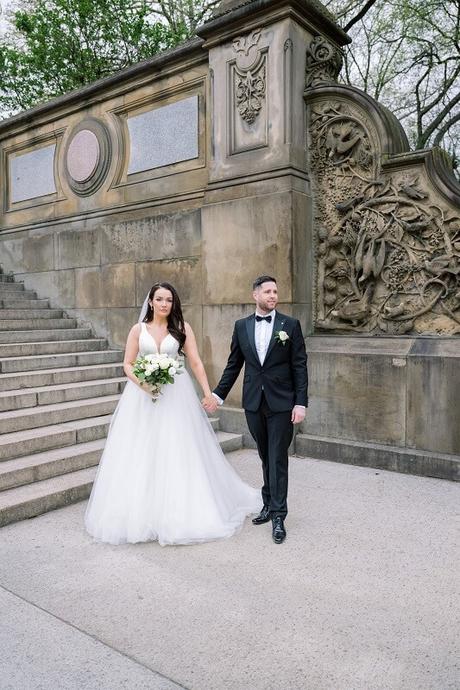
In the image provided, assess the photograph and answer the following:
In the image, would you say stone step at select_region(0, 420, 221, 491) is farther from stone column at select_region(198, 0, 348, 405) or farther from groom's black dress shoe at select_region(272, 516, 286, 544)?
groom's black dress shoe at select_region(272, 516, 286, 544)

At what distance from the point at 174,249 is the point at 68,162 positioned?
3.19 metres

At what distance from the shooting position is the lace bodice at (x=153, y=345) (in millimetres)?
4328

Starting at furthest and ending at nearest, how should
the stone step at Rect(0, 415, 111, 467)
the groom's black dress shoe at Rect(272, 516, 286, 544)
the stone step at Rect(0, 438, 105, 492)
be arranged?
the stone step at Rect(0, 415, 111, 467) < the stone step at Rect(0, 438, 105, 492) < the groom's black dress shoe at Rect(272, 516, 286, 544)

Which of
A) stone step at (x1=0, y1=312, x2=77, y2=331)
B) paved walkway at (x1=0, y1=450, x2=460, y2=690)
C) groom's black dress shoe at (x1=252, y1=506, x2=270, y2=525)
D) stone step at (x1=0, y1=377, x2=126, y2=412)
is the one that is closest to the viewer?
paved walkway at (x1=0, y1=450, x2=460, y2=690)

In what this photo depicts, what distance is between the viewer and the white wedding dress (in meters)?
3.98

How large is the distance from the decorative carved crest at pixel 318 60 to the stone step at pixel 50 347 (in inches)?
190

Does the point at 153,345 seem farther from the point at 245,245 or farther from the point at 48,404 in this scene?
the point at 245,245

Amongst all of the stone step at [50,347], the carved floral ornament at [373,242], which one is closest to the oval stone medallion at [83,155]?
the stone step at [50,347]

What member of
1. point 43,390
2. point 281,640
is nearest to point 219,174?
point 43,390

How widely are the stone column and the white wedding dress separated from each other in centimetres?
248

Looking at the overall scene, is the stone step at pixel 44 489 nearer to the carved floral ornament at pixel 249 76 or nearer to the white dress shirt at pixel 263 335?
the white dress shirt at pixel 263 335

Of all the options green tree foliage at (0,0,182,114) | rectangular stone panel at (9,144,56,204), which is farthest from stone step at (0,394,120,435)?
green tree foliage at (0,0,182,114)

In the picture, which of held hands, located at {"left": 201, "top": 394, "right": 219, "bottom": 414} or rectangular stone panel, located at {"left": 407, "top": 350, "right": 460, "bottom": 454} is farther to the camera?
rectangular stone panel, located at {"left": 407, "top": 350, "right": 460, "bottom": 454}

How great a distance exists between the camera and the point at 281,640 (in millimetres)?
2713
